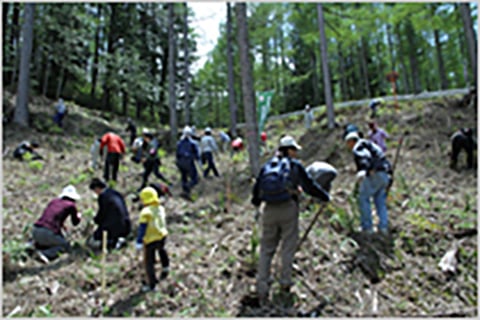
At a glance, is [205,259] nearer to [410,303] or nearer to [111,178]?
[410,303]

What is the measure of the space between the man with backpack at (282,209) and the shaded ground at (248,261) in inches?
15.4

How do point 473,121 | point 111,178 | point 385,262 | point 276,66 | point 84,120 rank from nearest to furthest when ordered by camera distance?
point 385,262 → point 111,178 → point 473,121 → point 84,120 → point 276,66

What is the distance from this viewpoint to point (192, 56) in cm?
3148

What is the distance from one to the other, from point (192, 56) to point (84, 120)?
12.2 m

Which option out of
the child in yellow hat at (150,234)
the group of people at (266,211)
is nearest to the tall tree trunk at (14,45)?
the group of people at (266,211)

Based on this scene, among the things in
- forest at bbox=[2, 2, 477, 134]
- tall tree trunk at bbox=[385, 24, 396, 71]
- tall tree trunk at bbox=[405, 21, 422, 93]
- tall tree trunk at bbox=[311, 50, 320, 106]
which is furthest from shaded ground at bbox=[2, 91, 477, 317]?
tall tree trunk at bbox=[385, 24, 396, 71]

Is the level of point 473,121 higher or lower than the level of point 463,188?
higher

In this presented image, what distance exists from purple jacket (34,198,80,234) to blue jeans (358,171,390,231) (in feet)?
17.7

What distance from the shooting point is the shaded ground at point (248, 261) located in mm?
5352

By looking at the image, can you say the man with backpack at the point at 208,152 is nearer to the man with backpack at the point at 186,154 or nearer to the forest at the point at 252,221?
the forest at the point at 252,221

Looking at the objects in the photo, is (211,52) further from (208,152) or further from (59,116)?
(208,152)

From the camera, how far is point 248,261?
625 cm

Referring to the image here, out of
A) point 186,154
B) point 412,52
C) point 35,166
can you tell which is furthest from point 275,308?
point 412,52

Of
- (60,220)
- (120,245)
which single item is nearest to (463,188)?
(120,245)
